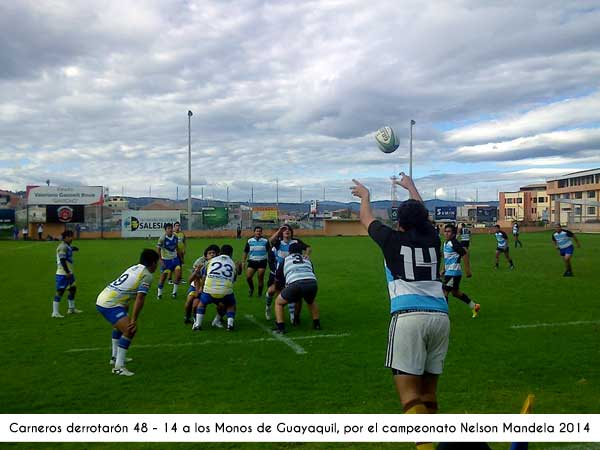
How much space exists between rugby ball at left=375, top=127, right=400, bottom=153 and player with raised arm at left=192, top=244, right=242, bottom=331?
11.5 feet

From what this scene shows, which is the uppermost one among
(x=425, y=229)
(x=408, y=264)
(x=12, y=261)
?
(x=425, y=229)

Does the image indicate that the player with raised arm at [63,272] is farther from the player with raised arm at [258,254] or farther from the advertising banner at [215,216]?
the advertising banner at [215,216]

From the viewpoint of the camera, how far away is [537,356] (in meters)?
7.60

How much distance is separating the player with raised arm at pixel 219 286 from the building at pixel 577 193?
75.1 metres

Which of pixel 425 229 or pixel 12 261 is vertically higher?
→ pixel 425 229

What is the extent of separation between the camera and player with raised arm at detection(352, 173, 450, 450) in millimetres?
3656

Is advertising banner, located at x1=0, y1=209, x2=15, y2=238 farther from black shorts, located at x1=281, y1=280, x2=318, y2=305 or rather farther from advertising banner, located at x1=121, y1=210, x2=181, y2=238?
black shorts, located at x1=281, y1=280, x2=318, y2=305

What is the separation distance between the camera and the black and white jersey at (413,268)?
3730 mm

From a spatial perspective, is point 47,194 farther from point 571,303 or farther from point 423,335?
point 423,335

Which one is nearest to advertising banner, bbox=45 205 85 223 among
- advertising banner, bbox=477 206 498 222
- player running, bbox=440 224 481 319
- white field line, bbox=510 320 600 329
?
player running, bbox=440 224 481 319

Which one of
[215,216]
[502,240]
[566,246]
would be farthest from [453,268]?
[215,216]

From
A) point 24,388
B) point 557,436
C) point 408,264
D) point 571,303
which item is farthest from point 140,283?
point 571,303

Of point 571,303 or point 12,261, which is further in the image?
point 12,261

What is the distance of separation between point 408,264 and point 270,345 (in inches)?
205
